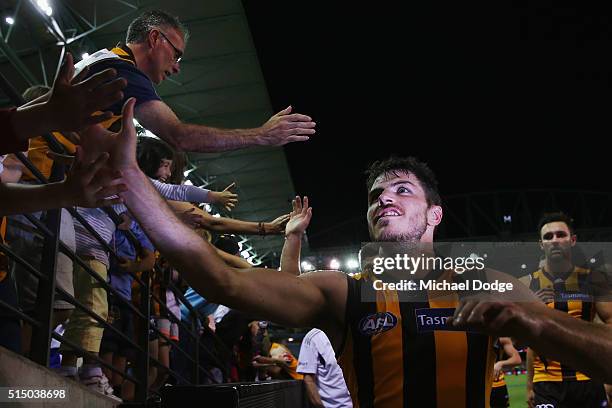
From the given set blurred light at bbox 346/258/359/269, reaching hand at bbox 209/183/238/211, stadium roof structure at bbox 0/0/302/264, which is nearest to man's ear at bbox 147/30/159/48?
reaching hand at bbox 209/183/238/211

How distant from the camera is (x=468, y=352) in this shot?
270cm

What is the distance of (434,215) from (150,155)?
239 cm

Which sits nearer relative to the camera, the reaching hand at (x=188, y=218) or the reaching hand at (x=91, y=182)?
the reaching hand at (x=91, y=182)

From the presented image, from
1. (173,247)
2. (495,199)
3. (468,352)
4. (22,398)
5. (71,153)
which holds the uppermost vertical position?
(495,199)

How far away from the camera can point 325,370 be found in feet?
21.1

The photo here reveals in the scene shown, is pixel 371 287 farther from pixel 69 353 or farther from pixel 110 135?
pixel 69 353

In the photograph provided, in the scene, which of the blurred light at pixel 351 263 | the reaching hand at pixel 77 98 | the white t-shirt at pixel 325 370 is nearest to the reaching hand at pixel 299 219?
the reaching hand at pixel 77 98

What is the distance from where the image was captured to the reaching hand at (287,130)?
322 centimetres

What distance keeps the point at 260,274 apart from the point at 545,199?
51420mm

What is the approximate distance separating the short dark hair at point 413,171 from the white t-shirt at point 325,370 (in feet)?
10.6

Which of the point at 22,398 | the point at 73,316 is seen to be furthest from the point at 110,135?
the point at 73,316

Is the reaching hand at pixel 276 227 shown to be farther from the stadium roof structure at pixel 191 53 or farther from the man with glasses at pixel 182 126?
the stadium roof structure at pixel 191 53

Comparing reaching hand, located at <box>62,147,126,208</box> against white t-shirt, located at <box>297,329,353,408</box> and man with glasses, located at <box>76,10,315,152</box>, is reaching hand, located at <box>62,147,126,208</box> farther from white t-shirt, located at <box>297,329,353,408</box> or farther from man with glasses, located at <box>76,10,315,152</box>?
white t-shirt, located at <box>297,329,353,408</box>

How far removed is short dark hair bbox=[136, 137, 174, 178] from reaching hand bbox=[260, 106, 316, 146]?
1.65 meters
